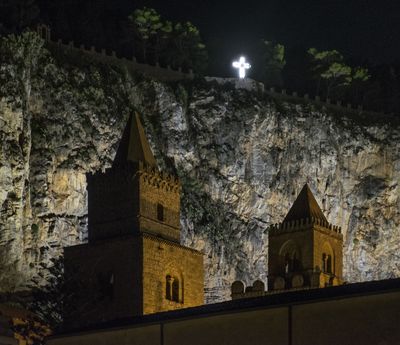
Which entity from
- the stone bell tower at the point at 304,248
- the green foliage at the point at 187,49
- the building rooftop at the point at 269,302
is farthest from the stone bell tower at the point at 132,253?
the green foliage at the point at 187,49

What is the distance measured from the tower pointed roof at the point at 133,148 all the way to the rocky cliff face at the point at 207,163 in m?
20.8

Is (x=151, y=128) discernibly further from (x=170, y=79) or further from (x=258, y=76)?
(x=258, y=76)

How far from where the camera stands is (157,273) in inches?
2638

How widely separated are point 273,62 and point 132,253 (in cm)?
6526

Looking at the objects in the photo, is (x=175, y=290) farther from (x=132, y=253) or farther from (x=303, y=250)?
(x=303, y=250)

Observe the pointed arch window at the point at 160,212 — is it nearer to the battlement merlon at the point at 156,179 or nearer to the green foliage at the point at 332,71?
the battlement merlon at the point at 156,179

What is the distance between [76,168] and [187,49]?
86.9ft

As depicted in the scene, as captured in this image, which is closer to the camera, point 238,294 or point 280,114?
point 238,294

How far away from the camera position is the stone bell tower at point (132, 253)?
66312 mm

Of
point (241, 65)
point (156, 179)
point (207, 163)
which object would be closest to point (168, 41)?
point (241, 65)

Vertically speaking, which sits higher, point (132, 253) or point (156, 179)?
point (156, 179)

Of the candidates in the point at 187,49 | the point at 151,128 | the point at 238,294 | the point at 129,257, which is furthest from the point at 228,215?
the point at 129,257

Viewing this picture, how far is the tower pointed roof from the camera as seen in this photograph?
70.7m

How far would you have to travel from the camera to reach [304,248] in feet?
251
